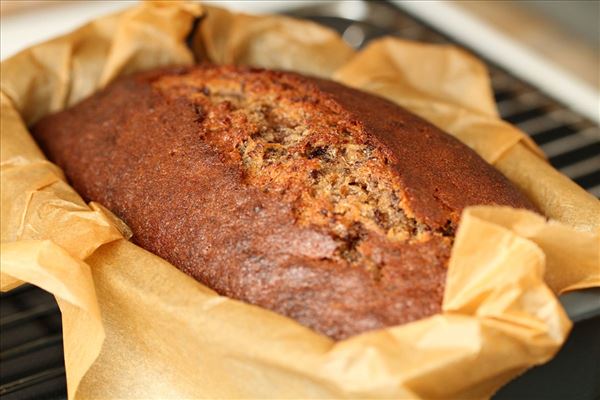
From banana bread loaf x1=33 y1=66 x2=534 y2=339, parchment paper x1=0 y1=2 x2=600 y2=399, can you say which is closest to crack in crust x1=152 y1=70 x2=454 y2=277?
banana bread loaf x1=33 y1=66 x2=534 y2=339

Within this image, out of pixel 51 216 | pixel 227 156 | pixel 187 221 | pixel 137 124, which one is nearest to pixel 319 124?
pixel 227 156

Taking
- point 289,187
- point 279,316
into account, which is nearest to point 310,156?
point 289,187

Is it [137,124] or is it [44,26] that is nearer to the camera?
[137,124]

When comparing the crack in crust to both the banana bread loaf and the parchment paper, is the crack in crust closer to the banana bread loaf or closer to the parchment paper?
the banana bread loaf

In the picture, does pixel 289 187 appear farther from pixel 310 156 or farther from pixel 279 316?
pixel 279 316

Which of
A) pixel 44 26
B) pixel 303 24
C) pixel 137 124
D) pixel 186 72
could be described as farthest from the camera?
pixel 44 26

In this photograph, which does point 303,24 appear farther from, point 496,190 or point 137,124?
point 496,190

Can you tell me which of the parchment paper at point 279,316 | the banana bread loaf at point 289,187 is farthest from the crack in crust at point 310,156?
the parchment paper at point 279,316
